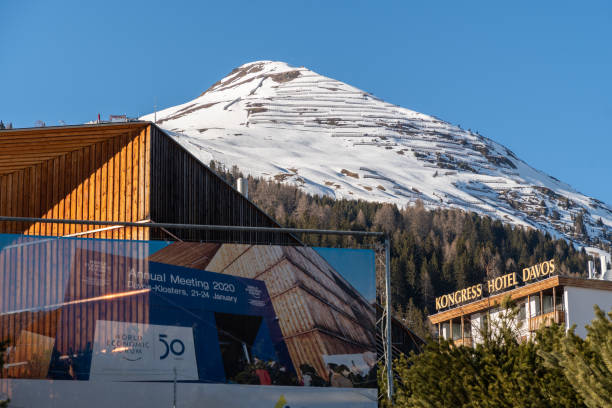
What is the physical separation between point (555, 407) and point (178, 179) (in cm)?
1130

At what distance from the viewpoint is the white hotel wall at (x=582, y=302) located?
188ft

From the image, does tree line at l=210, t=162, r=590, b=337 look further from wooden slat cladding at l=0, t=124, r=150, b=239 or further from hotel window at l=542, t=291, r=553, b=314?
wooden slat cladding at l=0, t=124, r=150, b=239

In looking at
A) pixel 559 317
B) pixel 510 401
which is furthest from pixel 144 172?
pixel 559 317

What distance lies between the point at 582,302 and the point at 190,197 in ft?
124

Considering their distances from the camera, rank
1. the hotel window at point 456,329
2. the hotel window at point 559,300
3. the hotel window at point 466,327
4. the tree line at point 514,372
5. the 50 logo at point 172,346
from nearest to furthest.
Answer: the tree line at point 514,372 < the 50 logo at point 172,346 < the hotel window at point 559,300 < the hotel window at point 466,327 < the hotel window at point 456,329

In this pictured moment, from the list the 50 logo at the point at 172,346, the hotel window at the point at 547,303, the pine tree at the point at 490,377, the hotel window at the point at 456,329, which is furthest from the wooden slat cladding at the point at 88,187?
the hotel window at the point at 456,329

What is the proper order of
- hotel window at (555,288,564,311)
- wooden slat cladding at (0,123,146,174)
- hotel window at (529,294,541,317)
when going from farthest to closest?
hotel window at (529,294,541,317)
hotel window at (555,288,564,311)
wooden slat cladding at (0,123,146,174)

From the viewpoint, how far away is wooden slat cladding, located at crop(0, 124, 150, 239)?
81.1 ft

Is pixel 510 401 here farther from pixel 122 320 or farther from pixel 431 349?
pixel 122 320

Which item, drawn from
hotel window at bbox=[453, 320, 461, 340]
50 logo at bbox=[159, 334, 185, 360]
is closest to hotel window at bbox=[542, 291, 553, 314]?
hotel window at bbox=[453, 320, 461, 340]

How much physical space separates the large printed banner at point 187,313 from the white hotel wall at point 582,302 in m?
36.2

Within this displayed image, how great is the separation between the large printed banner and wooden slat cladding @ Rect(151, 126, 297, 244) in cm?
228

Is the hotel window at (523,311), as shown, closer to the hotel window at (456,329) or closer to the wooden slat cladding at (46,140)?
the hotel window at (456,329)

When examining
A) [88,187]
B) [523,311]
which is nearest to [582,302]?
[523,311]
